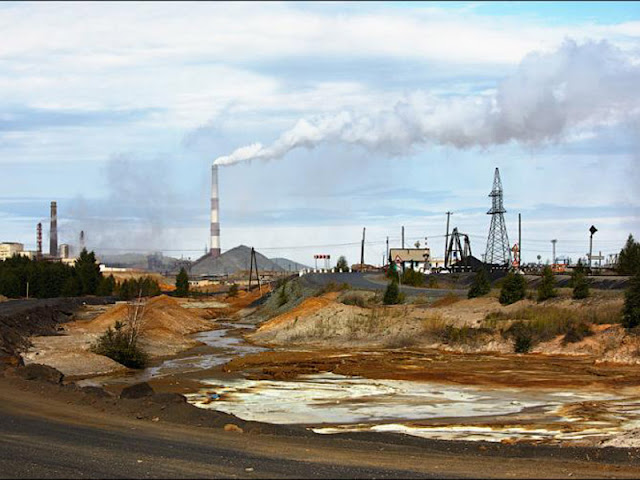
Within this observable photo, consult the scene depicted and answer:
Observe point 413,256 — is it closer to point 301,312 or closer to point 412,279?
point 412,279

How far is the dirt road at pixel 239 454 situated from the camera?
56.0 feet

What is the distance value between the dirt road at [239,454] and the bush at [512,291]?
43274mm

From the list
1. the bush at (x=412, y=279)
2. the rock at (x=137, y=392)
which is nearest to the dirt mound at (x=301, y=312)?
the bush at (x=412, y=279)

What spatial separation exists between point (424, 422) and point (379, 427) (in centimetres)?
195

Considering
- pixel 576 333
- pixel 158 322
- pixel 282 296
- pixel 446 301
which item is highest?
pixel 446 301

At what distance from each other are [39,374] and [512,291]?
1589 inches

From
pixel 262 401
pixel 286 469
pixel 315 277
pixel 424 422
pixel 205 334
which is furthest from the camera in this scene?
pixel 315 277

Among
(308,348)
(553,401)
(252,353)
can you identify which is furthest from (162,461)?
(308,348)

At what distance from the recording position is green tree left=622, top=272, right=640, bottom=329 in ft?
166

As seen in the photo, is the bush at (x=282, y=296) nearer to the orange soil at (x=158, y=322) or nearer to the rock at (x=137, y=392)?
the orange soil at (x=158, y=322)

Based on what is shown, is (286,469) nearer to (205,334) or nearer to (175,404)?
(175,404)

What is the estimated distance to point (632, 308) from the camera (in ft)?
168

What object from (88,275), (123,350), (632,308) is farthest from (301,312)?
(88,275)

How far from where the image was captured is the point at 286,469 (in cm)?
1725
